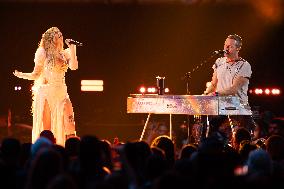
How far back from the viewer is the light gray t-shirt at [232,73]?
9.32m

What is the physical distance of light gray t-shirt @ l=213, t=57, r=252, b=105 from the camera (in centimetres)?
932

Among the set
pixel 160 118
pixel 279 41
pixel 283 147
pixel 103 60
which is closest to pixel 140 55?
pixel 103 60

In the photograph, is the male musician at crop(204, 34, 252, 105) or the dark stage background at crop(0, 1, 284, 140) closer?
→ the male musician at crop(204, 34, 252, 105)

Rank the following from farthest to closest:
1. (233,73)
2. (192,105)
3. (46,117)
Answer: (46,117) < (233,73) < (192,105)

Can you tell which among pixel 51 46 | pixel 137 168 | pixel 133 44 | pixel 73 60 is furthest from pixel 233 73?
pixel 133 44

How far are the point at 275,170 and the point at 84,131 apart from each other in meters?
9.51

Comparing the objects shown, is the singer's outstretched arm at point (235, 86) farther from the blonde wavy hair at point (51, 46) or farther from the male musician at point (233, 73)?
the blonde wavy hair at point (51, 46)

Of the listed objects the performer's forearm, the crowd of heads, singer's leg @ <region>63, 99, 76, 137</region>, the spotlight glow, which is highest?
the performer's forearm

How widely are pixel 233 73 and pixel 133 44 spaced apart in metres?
6.27

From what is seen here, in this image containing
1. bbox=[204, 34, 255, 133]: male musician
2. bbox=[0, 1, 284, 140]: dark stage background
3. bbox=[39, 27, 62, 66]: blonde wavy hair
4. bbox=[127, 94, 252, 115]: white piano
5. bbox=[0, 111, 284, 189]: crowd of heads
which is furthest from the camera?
bbox=[0, 1, 284, 140]: dark stage background

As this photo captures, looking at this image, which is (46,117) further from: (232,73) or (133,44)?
(133,44)

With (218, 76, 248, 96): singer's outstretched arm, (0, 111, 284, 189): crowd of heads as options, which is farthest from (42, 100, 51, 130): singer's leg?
(0, 111, 284, 189): crowd of heads

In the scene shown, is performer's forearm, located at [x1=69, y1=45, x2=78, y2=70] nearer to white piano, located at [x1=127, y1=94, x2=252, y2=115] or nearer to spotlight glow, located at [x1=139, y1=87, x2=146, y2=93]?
white piano, located at [x1=127, y1=94, x2=252, y2=115]

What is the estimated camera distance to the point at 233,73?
9.42m
